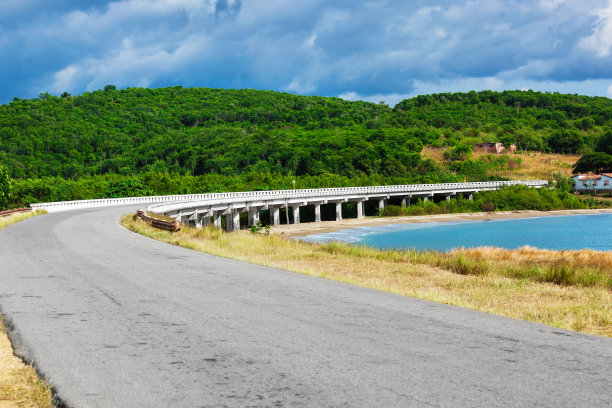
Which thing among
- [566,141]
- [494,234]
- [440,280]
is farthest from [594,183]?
[440,280]

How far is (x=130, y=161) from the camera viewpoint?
138 meters

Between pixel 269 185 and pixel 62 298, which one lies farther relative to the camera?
pixel 269 185

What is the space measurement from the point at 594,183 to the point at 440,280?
116 meters

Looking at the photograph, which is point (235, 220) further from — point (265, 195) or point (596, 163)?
point (596, 163)

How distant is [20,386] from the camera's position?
7227 millimetres

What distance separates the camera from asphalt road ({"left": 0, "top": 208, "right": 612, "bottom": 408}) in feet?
21.7

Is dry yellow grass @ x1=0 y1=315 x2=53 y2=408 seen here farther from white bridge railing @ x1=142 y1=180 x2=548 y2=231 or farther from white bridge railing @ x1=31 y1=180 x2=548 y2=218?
white bridge railing @ x1=31 y1=180 x2=548 y2=218

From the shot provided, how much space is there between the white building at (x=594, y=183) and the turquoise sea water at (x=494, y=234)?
32270 millimetres

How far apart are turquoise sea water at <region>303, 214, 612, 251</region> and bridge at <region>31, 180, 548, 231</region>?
1151cm

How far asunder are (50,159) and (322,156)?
62.7 m

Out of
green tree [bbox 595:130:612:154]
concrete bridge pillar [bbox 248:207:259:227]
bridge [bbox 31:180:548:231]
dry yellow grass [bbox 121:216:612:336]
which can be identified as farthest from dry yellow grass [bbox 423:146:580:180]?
dry yellow grass [bbox 121:216:612:336]

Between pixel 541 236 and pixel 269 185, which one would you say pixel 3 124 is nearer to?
pixel 269 185

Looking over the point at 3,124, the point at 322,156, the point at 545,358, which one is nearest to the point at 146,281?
the point at 545,358

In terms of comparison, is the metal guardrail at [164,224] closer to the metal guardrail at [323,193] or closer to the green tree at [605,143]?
the metal guardrail at [323,193]
